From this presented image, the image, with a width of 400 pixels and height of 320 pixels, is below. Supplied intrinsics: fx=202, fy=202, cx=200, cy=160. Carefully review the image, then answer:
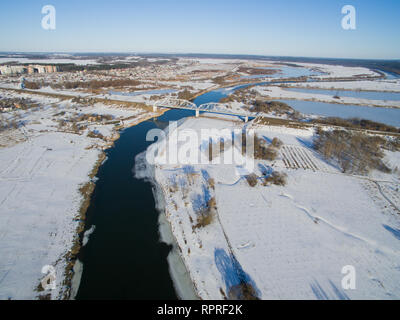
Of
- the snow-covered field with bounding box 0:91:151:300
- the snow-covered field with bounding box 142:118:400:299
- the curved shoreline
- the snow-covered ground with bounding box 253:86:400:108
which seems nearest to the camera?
the curved shoreline

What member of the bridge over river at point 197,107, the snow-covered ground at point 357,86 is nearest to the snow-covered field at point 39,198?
the bridge over river at point 197,107

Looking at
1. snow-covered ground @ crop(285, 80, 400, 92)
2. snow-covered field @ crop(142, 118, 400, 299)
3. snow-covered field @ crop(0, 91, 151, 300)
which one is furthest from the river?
snow-covered ground @ crop(285, 80, 400, 92)

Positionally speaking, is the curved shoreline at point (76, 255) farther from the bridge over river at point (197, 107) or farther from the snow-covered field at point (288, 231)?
the bridge over river at point (197, 107)

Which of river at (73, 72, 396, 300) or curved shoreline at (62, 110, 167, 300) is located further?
river at (73, 72, 396, 300)

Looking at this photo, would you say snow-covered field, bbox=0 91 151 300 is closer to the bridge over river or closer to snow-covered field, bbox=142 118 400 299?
snow-covered field, bbox=142 118 400 299

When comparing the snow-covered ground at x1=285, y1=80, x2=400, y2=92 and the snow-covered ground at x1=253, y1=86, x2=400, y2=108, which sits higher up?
the snow-covered ground at x1=285, y1=80, x2=400, y2=92

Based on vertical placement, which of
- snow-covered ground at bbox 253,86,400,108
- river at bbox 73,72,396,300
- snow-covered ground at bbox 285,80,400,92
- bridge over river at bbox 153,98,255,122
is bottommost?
river at bbox 73,72,396,300

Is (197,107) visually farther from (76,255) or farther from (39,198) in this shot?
(76,255)
